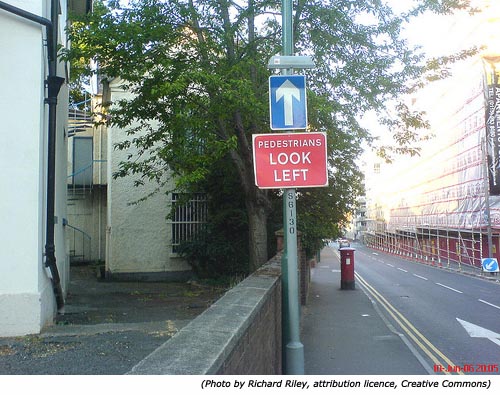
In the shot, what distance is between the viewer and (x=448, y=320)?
12.0 metres

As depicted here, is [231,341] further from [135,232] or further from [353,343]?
[135,232]

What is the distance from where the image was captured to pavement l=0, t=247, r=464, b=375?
202 inches

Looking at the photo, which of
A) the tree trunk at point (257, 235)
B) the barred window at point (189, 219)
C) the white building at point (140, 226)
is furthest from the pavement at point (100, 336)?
the barred window at point (189, 219)

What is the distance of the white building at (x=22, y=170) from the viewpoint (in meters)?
6.25

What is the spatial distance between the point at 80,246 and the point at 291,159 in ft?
Result: 55.6

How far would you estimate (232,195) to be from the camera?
16.4m

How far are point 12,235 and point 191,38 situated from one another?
5873 mm

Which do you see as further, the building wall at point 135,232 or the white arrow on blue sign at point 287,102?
the building wall at point 135,232

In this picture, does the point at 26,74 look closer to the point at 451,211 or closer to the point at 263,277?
the point at 263,277

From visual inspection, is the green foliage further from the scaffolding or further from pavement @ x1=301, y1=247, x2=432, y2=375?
the scaffolding

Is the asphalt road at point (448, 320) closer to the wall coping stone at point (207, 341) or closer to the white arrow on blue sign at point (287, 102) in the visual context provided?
the wall coping stone at point (207, 341)

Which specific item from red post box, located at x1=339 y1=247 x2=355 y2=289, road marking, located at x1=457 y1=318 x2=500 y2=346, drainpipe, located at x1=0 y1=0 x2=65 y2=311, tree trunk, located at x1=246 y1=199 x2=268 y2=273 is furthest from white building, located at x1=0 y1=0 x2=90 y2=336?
red post box, located at x1=339 y1=247 x2=355 y2=289

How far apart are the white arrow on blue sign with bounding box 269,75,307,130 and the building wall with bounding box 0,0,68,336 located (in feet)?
11.4

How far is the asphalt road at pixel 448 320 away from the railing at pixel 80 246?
11289 millimetres
